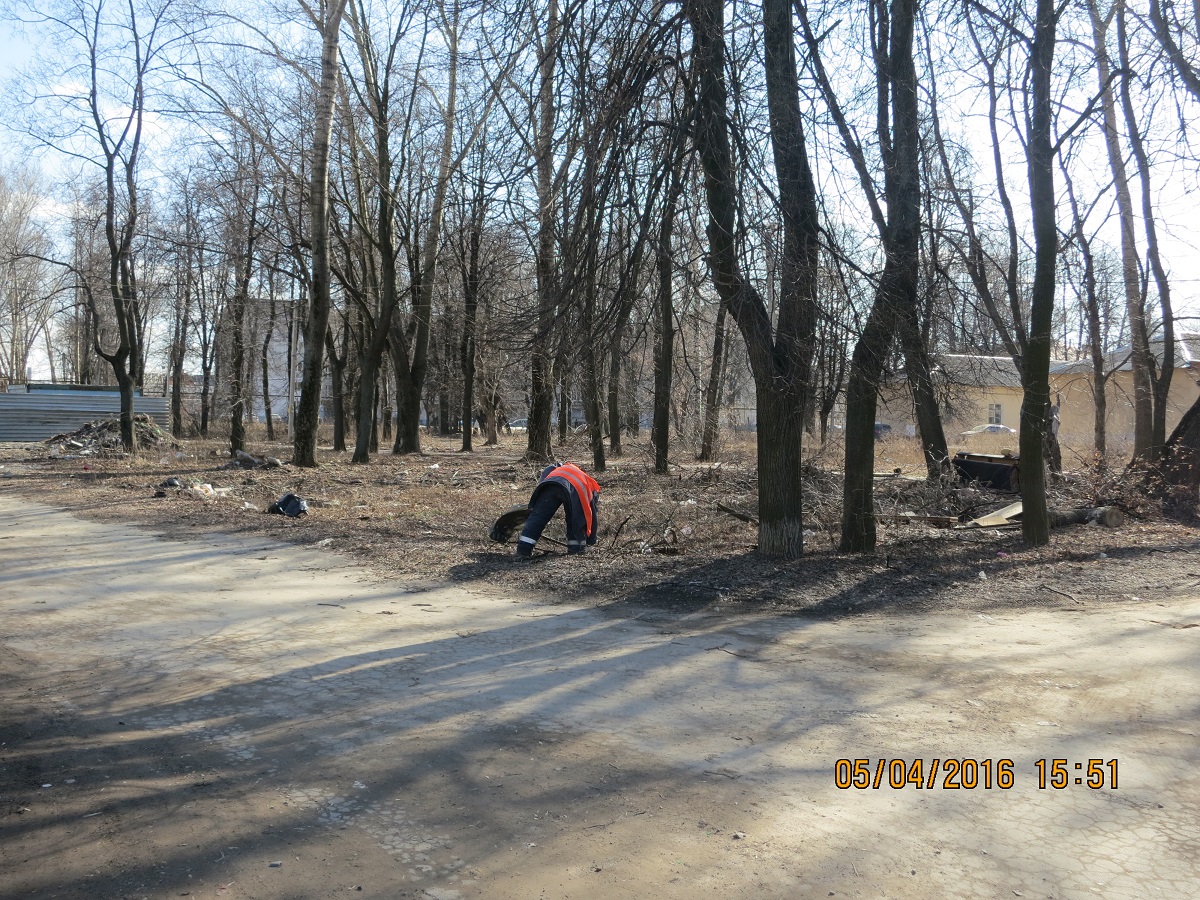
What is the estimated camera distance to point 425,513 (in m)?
14.3

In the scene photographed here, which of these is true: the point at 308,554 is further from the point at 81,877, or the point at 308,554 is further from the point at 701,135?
the point at 81,877

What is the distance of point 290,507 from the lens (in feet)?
46.9

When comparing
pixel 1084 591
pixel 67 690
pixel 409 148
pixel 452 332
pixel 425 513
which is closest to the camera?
pixel 67 690

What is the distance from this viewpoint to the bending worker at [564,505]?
988cm

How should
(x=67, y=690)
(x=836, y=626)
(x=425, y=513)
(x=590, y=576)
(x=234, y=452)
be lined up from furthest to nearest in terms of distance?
(x=234, y=452)
(x=425, y=513)
(x=590, y=576)
(x=836, y=626)
(x=67, y=690)

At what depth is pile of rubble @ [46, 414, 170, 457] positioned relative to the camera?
28609mm

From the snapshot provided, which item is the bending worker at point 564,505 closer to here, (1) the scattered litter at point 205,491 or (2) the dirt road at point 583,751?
(2) the dirt road at point 583,751

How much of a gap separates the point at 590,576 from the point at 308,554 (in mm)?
3737

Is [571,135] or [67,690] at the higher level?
[571,135]

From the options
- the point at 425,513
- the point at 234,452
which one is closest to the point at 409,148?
the point at 234,452

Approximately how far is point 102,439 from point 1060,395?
100 feet
